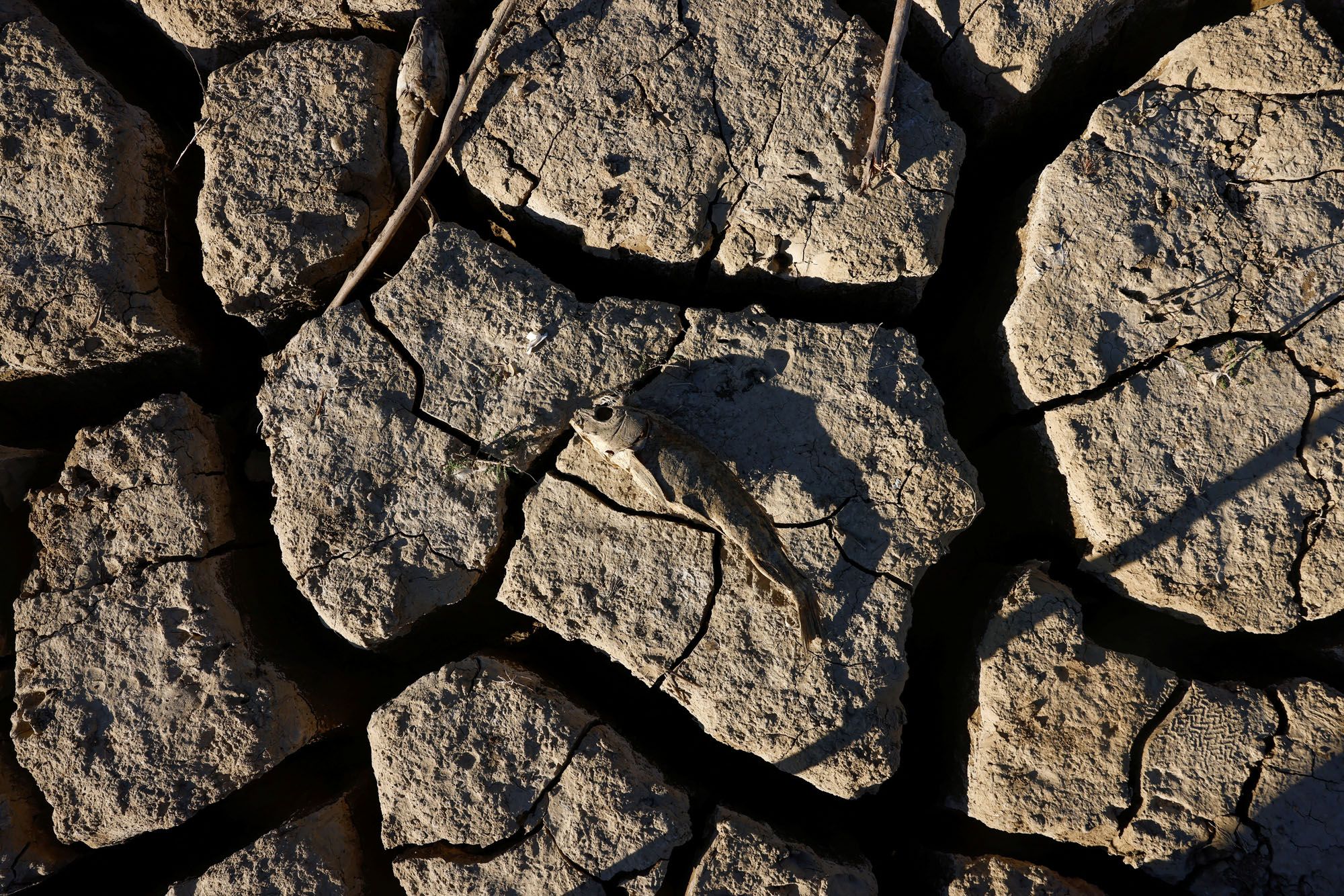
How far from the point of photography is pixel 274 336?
2352 millimetres

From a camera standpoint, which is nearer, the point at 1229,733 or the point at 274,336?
the point at 1229,733

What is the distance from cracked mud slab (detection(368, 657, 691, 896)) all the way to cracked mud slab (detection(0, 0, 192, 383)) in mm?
1419

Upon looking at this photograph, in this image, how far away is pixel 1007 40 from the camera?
221cm

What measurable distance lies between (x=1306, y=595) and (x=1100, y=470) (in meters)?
0.66

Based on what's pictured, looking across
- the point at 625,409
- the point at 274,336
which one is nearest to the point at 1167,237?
the point at 625,409

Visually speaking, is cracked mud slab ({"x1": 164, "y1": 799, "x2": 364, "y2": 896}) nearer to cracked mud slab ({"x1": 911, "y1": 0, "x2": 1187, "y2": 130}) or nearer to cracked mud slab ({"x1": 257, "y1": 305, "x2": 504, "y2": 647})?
cracked mud slab ({"x1": 257, "y1": 305, "x2": 504, "y2": 647})

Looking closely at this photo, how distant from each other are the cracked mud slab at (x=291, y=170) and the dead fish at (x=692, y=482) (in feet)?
3.22

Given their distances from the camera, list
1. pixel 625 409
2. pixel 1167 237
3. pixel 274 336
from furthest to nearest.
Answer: pixel 274 336 → pixel 1167 237 → pixel 625 409

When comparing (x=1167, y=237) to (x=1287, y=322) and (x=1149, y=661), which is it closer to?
(x=1287, y=322)

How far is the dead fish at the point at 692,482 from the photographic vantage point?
6.41ft

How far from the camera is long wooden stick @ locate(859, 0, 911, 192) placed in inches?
84.3

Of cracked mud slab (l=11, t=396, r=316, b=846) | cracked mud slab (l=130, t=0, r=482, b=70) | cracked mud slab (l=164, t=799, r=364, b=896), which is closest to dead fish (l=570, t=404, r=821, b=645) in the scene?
cracked mud slab (l=11, t=396, r=316, b=846)

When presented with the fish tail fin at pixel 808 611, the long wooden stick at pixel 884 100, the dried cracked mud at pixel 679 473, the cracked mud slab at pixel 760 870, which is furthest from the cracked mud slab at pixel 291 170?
the cracked mud slab at pixel 760 870

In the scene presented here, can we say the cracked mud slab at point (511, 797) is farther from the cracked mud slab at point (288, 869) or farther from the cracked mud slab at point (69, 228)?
the cracked mud slab at point (69, 228)
